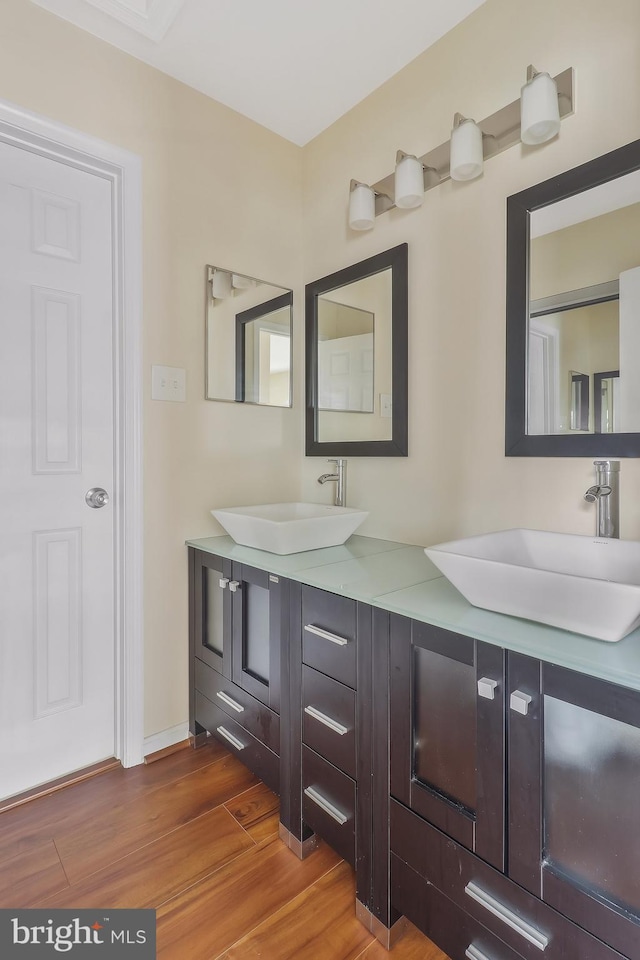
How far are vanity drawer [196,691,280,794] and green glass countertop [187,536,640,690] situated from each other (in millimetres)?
570

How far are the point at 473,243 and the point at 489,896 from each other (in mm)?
1696

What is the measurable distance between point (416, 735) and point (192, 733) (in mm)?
1165

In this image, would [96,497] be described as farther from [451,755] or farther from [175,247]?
[451,755]

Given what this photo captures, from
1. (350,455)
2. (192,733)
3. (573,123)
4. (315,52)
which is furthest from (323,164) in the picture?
(192,733)

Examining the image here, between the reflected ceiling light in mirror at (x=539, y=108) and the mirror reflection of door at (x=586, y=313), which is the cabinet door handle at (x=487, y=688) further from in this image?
the reflected ceiling light in mirror at (x=539, y=108)

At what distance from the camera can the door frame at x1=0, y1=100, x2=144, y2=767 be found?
1714 mm

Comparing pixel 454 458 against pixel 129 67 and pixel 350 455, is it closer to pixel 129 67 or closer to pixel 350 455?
pixel 350 455

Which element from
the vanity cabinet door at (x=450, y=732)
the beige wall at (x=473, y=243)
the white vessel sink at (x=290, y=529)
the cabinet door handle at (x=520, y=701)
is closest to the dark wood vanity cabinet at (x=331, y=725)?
the vanity cabinet door at (x=450, y=732)

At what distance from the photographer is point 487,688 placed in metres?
0.89

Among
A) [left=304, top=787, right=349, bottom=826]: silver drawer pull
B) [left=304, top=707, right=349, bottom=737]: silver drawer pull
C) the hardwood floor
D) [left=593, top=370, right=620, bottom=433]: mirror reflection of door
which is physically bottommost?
the hardwood floor

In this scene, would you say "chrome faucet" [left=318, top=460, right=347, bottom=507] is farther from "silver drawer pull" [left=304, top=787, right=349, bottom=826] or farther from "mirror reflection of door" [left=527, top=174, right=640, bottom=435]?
"silver drawer pull" [left=304, top=787, right=349, bottom=826]

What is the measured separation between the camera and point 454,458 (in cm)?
164

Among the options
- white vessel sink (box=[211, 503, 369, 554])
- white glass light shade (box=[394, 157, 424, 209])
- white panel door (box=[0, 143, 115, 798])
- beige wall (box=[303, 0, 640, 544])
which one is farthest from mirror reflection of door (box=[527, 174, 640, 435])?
white panel door (box=[0, 143, 115, 798])

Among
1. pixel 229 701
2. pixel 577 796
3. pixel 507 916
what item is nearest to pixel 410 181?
pixel 577 796
